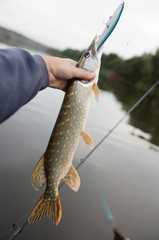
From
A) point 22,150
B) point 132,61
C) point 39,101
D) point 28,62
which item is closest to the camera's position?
point 28,62

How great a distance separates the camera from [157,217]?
338cm

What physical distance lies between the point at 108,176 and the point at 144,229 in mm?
1176

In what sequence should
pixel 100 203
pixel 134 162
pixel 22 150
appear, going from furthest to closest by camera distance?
pixel 134 162 → pixel 22 150 → pixel 100 203

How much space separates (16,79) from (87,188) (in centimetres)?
266

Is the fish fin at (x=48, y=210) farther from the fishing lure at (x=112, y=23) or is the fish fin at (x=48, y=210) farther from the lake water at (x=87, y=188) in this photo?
the fishing lure at (x=112, y=23)

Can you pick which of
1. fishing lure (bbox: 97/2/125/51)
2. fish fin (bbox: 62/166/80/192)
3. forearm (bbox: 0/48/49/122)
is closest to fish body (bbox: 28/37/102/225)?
fish fin (bbox: 62/166/80/192)

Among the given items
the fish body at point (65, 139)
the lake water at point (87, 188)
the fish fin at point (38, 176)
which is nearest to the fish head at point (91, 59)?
the fish body at point (65, 139)

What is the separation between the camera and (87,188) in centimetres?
353

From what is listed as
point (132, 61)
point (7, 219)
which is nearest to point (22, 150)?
point (7, 219)

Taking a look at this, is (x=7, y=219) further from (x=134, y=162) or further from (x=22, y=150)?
(x=134, y=162)

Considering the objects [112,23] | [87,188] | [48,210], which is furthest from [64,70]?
[87,188]

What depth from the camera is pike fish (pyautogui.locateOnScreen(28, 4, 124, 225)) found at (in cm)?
170

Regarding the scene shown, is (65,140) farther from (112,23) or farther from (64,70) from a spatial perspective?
(112,23)

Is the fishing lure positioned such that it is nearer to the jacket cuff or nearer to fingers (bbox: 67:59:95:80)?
fingers (bbox: 67:59:95:80)
